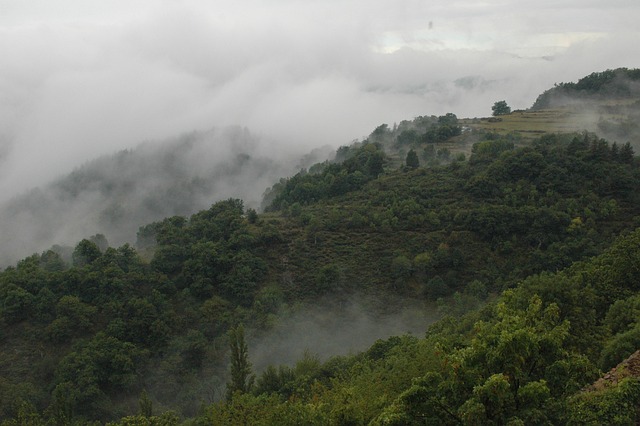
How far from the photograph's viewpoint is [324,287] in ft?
177

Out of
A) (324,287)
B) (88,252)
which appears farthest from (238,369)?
(88,252)

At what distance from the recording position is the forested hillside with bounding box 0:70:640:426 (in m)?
27.8

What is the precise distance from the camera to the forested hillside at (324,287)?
27.8m

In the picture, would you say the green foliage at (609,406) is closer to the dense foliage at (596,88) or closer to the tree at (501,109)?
the dense foliage at (596,88)

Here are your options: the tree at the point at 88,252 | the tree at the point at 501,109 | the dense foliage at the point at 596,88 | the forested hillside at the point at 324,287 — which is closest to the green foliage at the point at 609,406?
the forested hillside at the point at 324,287

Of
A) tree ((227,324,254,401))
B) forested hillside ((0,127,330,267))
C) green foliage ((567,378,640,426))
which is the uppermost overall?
forested hillside ((0,127,330,267))

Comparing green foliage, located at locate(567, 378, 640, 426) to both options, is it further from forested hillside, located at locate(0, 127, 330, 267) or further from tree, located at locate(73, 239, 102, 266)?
forested hillside, located at locate(0, 127, 330, 267)

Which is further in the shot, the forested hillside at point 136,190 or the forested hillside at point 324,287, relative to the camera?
the forested hillside at point 136,190

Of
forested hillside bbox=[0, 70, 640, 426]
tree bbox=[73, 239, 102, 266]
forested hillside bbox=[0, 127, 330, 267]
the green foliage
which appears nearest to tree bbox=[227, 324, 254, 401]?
forested hillside bbox=[0, 70, 640, 426]

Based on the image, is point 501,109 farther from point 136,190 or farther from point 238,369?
point 238,369

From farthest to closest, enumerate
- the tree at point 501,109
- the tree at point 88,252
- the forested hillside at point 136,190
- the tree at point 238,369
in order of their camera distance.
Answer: the forested hillside at point 136,190
the tree at point 501,109
the tree at point 88,252
the tree at point 238,369

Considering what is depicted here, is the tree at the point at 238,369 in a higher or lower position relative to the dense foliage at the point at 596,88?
lower

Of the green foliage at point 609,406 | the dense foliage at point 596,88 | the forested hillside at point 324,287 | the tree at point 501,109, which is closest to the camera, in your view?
the green foliage at point 609,406

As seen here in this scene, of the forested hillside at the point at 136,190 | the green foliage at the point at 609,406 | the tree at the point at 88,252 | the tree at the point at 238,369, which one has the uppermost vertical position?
the forested hillside at the point at 136,190
